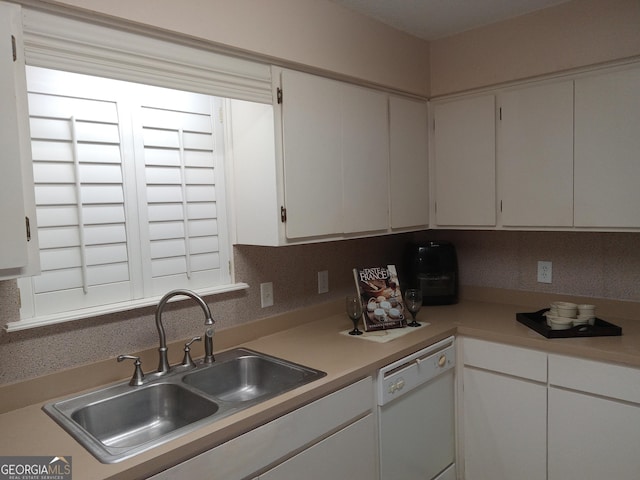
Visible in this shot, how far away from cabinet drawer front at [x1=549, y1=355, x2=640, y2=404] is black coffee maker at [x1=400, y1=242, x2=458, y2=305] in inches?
28.9

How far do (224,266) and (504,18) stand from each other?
179 centimetres

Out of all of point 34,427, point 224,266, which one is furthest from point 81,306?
point 224,266

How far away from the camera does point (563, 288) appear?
96.9 inches

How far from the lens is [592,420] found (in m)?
1.87

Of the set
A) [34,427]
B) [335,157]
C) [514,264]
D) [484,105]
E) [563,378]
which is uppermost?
[484,105]

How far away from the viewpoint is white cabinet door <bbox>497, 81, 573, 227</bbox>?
7.02 feet

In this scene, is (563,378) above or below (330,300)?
below

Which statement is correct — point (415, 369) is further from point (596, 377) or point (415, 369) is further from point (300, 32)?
point (300, 32)

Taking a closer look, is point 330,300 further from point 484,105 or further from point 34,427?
point 34,427

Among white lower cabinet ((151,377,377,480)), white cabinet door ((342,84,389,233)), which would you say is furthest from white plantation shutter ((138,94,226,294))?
white lower cabinet ((151,377,377,480))

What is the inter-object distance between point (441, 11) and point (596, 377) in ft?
5.67

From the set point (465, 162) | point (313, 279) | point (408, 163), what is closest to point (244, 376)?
point (313, 279)

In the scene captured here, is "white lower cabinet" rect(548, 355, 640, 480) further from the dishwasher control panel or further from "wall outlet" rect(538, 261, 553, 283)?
"wall outlet" rect(538, 261, 553, 283)

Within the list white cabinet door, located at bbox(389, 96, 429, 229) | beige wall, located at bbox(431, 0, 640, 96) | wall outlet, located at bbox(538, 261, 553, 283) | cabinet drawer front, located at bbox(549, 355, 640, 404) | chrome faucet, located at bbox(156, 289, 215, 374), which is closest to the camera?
chrome faucet, located at bbox(156, 289, 215, 374)
